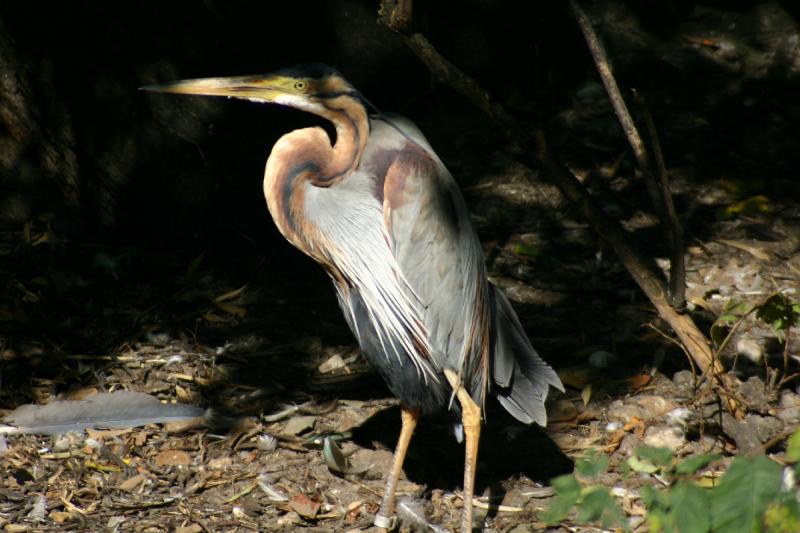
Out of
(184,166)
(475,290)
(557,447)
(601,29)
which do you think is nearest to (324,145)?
(475,290)

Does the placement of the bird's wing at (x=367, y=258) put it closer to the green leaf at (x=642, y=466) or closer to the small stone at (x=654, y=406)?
the green leaf at (x=642, y=466)

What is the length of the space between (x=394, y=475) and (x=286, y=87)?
5.25 ft

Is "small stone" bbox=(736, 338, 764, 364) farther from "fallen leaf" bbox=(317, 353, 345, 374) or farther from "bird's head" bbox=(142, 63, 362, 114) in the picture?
"bird's head" bbox=(142, 63, 362, 114)

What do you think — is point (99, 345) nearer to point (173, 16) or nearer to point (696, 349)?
point (173, 16)

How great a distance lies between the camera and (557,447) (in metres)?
4.23

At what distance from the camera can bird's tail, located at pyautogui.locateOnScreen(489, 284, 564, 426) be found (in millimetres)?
3920

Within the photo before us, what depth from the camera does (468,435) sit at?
379cm

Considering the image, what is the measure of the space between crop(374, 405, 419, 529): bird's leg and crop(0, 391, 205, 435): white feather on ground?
1.06 meters

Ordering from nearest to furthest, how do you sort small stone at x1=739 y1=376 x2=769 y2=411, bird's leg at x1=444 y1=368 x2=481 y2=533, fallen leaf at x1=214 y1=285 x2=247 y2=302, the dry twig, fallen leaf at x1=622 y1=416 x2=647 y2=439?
the dry twig
bird's leg at x1=444 y1=368 x2=481 y2=533
small stone at x1=739 y1=376 x2=769 y2=411
fallen leaf at x1=622 y1=416 x2=647 y2=439
fallen leaf at x1=214 y1=285 x2=247 y2=302

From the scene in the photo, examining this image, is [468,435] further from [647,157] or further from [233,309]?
[233,309]

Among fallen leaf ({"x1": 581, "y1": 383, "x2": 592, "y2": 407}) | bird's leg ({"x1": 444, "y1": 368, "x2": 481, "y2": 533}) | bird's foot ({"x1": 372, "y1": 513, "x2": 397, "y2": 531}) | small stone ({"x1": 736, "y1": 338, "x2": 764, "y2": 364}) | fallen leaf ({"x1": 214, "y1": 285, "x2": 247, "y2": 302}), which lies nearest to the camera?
bird's leg ({"x1": 444, "y1": 368, "x2": 481, "y2": 533})

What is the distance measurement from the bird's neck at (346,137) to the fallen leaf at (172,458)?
53.9 inches

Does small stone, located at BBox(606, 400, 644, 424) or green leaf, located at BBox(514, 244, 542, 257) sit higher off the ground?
green leaf, located at BBox(514, 244, 542, 257)

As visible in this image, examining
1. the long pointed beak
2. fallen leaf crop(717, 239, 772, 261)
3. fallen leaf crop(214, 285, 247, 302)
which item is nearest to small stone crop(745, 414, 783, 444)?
fallen leaf crop(717, 239, 772, 261)
